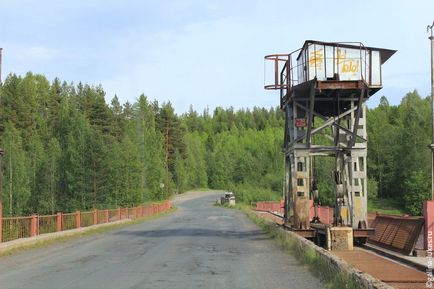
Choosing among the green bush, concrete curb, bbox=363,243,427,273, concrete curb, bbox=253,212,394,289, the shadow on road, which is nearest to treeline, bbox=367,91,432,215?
the green bush

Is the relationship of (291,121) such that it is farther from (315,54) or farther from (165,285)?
(165,285)

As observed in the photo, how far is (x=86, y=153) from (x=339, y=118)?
5291 centimetres

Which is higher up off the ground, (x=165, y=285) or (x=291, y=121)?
(x=291, y=121)

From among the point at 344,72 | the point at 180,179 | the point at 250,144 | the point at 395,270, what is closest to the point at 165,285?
the point at 395,270

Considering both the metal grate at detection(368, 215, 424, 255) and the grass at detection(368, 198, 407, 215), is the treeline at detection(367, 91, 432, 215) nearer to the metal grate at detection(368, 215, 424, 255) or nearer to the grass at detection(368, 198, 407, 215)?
the grass at detection(368, 198, 407, 215)

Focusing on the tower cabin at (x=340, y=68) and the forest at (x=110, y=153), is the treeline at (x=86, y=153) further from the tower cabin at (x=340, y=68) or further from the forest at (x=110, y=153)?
the tower cabin at (x=340, y=68)

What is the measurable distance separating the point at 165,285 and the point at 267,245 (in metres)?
9.03

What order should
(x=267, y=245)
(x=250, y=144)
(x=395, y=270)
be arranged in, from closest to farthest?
1. (x=395, y=270)
2. (x=267, y=245)
3. (x=250, y=144)

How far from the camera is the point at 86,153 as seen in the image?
68125mm

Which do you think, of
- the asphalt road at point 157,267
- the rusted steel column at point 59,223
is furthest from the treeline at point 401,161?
the asphalt road at point 157,267

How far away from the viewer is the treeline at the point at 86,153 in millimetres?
67750

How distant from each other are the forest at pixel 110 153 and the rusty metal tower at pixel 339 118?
49.5 m

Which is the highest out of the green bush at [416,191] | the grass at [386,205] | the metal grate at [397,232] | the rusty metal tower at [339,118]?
the rusty metal tower at [339,118]

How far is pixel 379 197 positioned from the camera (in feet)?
309
